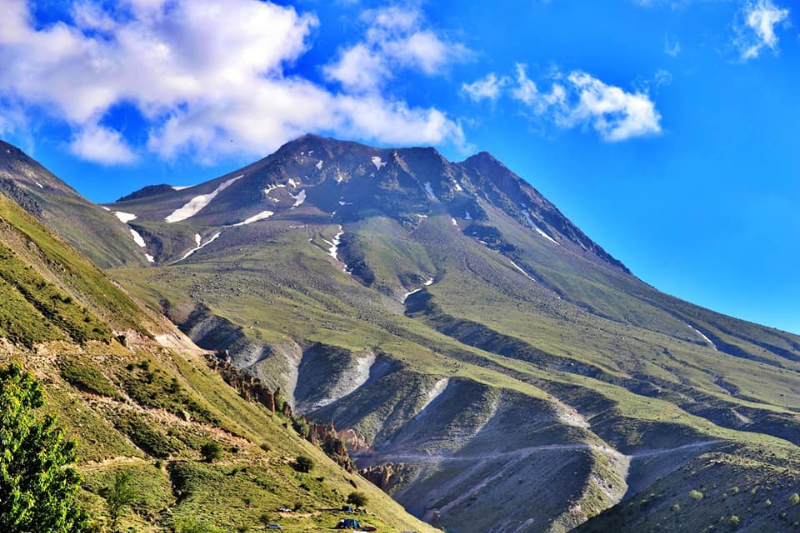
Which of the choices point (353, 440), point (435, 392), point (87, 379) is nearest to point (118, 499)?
point (87, 379)

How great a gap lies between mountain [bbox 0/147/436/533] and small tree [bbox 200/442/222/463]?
369 millimetres

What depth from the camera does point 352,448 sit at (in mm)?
144875

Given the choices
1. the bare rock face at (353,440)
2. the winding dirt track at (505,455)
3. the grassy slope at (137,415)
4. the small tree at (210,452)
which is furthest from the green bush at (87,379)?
the bare rock face at (353,440)

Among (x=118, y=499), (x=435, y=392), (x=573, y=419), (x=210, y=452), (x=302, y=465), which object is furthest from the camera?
(x=435, y=392)

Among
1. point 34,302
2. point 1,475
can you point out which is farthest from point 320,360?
point 1,475

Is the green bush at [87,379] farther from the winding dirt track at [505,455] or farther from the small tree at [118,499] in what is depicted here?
the winding dirt track at [505,455]

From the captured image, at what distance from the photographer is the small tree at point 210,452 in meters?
62.5

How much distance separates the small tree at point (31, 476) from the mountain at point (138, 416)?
7.21 metres

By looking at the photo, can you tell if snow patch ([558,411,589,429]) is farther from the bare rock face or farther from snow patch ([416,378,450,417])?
the bare rock face

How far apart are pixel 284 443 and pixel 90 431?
124 feet

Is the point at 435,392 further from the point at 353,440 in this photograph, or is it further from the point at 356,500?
the point at 356,500

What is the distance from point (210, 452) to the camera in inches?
2470

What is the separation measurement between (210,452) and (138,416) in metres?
7.51

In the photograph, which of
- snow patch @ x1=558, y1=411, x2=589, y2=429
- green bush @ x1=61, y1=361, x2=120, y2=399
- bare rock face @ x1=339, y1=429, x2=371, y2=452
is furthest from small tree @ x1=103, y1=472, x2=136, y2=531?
snow patch @ x1=558, y1=411, x2=589, y2=429
